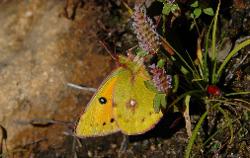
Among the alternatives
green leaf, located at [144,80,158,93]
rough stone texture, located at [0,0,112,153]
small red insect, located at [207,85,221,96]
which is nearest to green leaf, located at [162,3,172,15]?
green leaf, located at [144,80,158,93]

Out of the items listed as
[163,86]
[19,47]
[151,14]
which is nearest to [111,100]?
[163,86]

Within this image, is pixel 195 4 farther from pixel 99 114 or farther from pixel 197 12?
pixel 99 114

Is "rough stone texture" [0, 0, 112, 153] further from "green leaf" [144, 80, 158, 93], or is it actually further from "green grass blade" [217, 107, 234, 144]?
"green grass blade" [217, 107, 234, 144]

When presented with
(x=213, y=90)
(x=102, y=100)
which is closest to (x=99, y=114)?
(x=102, y=100)

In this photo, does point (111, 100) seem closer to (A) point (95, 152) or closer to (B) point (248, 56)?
(A) point (95, 152)

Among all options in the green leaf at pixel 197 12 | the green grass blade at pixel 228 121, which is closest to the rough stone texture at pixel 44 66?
the green leaf at pixel 197 12

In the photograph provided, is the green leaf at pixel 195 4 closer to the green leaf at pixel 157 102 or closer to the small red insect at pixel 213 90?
the small red insect at pixel 213 90
